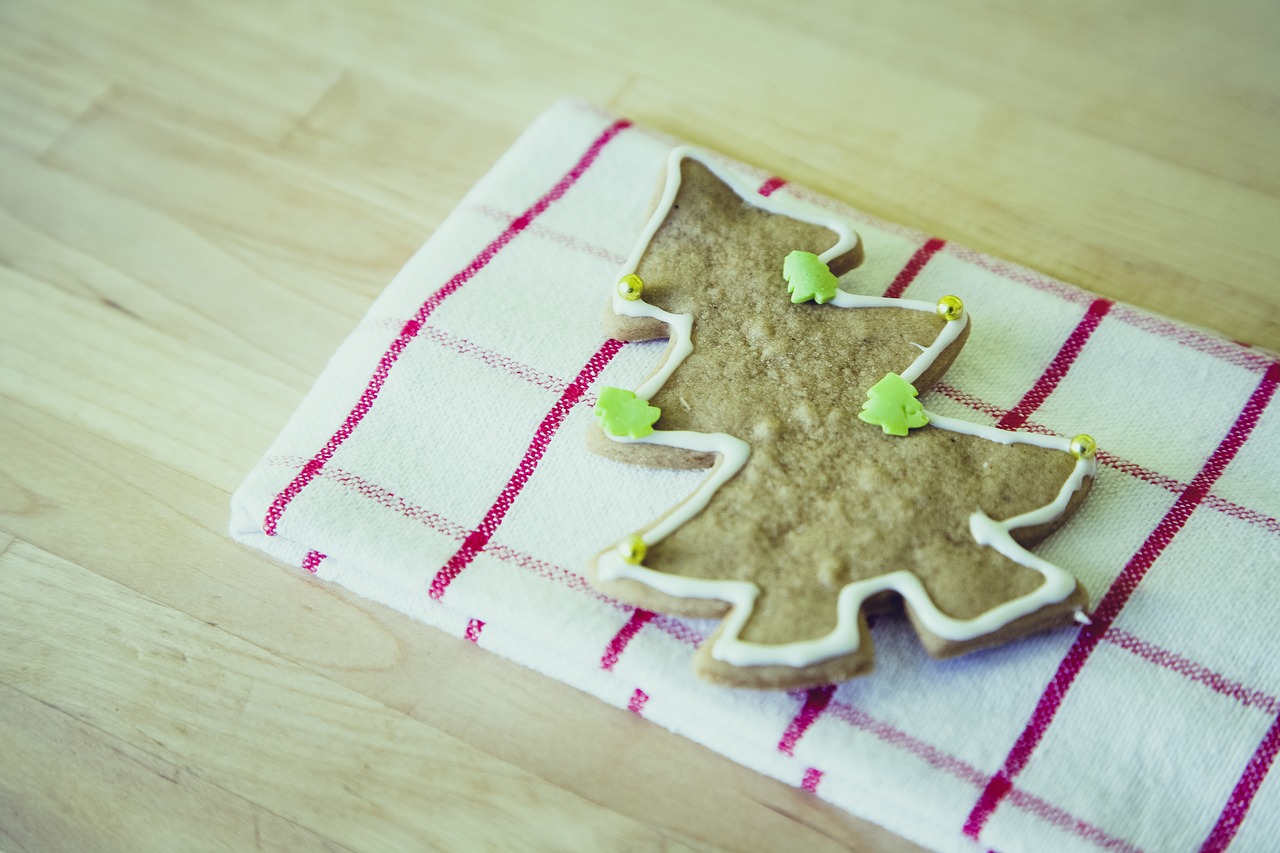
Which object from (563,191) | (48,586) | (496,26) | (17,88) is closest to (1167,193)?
(563,191)

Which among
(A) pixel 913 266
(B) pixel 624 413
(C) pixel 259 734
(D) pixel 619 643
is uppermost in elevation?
(A) pixel 913 266

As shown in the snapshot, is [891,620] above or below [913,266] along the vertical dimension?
below

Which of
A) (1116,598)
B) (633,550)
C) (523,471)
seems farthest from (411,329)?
(1116,598)

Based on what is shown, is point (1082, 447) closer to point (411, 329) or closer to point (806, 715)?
point (806, 715)

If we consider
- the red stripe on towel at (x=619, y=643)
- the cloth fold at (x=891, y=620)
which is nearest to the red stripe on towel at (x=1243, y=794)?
the cloth fold at (x=891, y=620)

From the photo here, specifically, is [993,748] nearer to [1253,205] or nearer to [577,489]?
[577,489]

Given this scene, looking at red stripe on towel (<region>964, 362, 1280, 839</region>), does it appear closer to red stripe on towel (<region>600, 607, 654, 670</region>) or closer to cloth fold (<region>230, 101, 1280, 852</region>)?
cloth fold (<region>230, 101, 1280, 852</region>)
